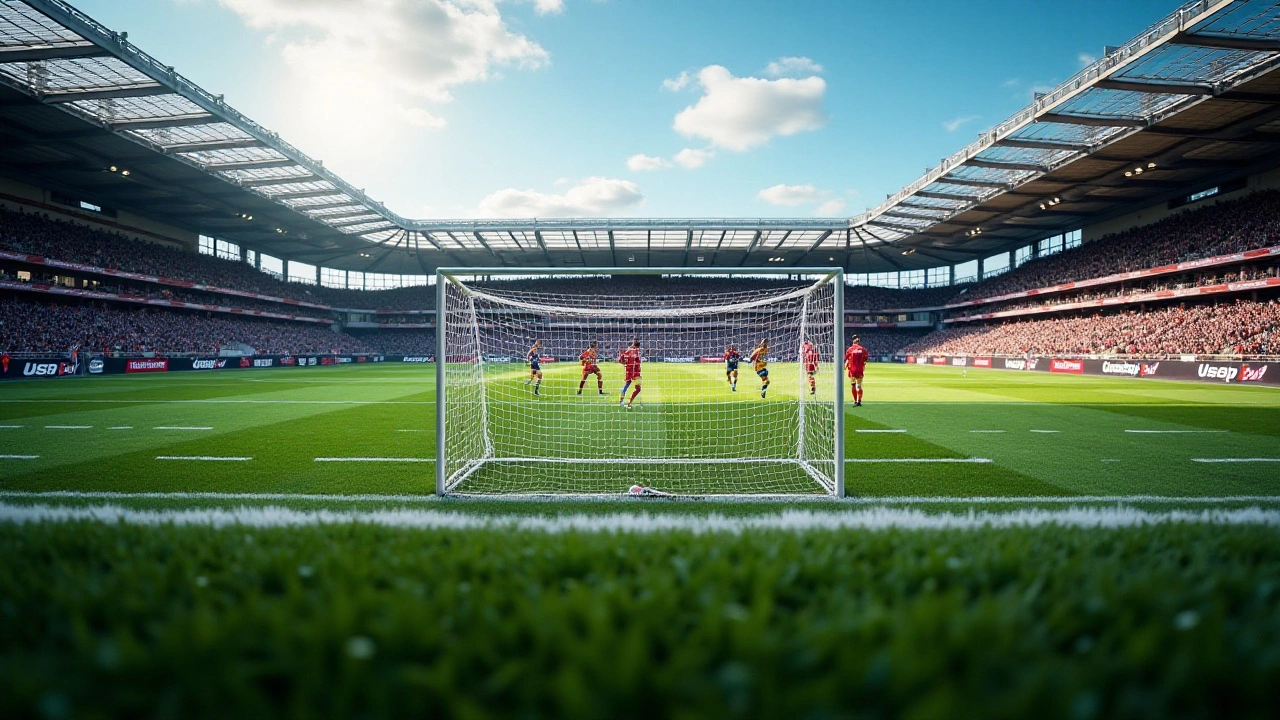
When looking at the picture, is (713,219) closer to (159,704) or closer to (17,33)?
(17,33)

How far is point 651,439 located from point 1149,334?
114ft

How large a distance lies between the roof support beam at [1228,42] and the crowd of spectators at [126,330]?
1822 inches

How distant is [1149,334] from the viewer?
29656 millimetres

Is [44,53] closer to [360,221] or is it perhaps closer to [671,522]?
[360,221]

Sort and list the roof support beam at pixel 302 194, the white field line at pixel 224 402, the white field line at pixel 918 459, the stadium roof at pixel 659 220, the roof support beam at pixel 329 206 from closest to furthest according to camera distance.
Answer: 1. the white field line at pixel 918 459
2. the white field line at pixel 224 402
3. the stadium roof at pixel 659 220
4. the roof support beam at pixel 302 194
5. the roof support beam at pixel 329 206

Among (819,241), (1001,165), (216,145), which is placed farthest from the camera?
(819,241)

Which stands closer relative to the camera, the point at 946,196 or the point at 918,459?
the point at 918,459

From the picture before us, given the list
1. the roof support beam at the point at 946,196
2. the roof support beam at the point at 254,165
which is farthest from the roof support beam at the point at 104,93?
the roof support beam at the point at 946,196

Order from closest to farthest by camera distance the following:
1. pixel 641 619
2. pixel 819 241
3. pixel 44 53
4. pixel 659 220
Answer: pixel 641 619 < pixel 44 53 < pixel 659 220 < pixel 819 241

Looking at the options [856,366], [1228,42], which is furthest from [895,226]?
[856,366]

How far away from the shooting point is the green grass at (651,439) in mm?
5988

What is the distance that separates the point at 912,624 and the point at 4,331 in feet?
125

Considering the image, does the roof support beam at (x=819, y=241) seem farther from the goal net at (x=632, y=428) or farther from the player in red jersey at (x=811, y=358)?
the player in red jersey at (x=811, y=358)

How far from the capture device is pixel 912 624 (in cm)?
115
